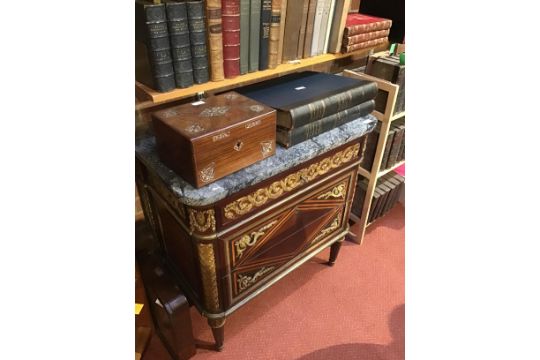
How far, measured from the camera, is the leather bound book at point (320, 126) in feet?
3.76

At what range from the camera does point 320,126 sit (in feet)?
4.00

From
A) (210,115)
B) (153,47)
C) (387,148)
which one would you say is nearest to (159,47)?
(153,47)

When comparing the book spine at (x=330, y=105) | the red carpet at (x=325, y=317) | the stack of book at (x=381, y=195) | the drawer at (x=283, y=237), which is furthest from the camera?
the stack of book at (x=381, y=195)

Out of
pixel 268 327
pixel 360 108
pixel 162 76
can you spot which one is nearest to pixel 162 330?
pixel 268 327

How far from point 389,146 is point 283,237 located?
86cm

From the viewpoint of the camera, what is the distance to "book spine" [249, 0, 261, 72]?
106 centimetres

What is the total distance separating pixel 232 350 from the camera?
152cm

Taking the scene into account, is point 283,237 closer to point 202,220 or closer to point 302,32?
point 202,220

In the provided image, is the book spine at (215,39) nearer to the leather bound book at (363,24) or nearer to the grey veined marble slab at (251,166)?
the grey veined marble slab at (251,166)

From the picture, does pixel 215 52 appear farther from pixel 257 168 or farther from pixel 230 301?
pixel 230 301

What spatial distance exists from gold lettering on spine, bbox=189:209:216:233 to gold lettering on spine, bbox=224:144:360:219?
0.05m

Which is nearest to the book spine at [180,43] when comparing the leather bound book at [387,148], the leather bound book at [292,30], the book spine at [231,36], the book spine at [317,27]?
the book spine at [231,36]

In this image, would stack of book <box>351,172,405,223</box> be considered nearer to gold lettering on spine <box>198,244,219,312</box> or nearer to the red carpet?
the red carpet

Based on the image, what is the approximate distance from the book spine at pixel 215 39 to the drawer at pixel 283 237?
0.53 m
